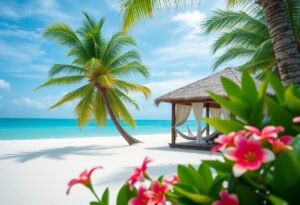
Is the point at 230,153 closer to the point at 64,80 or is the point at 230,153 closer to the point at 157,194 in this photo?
the point at 157,194

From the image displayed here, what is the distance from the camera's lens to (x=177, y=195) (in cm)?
71

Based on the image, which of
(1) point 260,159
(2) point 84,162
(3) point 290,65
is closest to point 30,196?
(2) point 84,162

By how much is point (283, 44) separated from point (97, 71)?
9.12 meters

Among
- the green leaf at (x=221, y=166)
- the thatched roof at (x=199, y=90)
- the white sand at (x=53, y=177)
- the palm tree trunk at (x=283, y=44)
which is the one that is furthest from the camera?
the thatched roof at (x=199, y=90)

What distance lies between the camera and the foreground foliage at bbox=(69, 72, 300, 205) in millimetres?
537

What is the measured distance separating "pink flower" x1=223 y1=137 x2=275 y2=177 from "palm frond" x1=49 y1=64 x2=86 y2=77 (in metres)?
11.4

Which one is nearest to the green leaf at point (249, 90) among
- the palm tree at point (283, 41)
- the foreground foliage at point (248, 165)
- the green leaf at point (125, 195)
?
the foreground foliage at point (248, 165)

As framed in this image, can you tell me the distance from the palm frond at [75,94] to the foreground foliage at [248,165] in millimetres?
11157

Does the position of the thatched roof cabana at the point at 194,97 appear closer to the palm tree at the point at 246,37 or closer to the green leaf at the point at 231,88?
the palm tree at the point at 246,37

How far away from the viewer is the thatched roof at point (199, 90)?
9297mm

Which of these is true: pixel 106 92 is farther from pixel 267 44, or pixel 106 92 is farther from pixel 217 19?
pixel 267 44

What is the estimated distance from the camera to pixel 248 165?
0.53m

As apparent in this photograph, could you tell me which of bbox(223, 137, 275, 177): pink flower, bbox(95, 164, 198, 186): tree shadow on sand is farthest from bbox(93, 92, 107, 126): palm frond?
bbox(223, 137, 275, 177): pink flower

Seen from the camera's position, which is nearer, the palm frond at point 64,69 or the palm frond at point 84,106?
the palm frond at point 64,69
